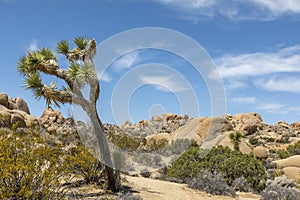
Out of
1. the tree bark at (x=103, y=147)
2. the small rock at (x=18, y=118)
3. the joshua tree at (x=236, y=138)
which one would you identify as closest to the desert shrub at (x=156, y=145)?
the joshua tree at (x=236, y=138)

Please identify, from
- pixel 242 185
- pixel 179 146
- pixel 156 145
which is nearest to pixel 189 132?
pixel 156 145

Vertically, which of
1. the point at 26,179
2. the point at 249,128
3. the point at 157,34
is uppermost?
the point at 249,128

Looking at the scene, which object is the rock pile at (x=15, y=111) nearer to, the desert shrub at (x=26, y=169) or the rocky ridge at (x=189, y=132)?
the rocky ridge at (x=189, y=132)

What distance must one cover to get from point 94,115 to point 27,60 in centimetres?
277

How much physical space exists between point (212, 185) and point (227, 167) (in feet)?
8.64

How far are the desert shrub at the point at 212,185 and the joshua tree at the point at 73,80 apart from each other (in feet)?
11.1

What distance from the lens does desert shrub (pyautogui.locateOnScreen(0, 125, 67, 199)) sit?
5.89 meters

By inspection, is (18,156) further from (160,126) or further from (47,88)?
(160,126)

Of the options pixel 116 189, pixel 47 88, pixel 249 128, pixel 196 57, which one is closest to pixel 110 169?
pixel 116 189

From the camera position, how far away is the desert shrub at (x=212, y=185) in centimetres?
1166

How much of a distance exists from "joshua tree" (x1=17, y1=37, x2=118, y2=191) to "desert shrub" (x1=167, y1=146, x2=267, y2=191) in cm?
508

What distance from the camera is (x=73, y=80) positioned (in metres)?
10.2

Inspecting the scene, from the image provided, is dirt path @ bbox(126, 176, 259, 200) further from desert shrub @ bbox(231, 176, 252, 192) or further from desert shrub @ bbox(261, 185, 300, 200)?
desert shrub @ bbox(261, 185, 300, 200)

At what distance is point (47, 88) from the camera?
10.2 meters
